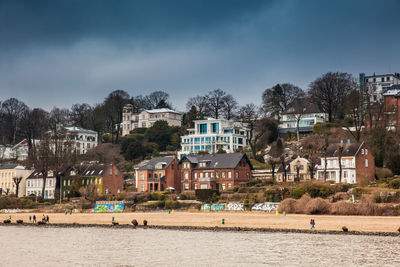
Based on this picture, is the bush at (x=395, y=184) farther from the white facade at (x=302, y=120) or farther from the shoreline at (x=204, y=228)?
the white facade at (x=302, y=120)

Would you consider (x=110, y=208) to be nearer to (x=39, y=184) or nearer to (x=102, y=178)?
(x=102, y=178)

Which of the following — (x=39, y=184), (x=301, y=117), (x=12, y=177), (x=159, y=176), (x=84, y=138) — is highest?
(x=301, y=117)

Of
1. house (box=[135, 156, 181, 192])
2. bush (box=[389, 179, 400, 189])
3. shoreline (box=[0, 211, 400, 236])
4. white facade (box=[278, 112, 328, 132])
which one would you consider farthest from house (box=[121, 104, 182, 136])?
bush (box=[389, 179, 400, 189])

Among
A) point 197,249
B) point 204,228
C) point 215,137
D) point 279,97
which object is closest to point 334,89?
→ point 279,97

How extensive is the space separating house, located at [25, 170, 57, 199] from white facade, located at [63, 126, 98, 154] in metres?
25.8

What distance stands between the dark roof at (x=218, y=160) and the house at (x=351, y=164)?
12867 millimetres

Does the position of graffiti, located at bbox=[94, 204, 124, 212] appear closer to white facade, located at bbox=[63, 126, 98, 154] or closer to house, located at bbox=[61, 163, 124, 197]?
house, located at bbox=[61, 163, 124, 197]

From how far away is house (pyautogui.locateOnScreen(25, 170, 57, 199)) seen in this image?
318 feet

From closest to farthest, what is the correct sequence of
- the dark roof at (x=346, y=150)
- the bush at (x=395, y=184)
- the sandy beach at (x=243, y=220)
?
the sandy beach at (x=243, y=220) → the bush at (x=395, y=184) → the dark roof at (x=346, y=150)

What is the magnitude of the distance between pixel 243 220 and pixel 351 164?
2531cm

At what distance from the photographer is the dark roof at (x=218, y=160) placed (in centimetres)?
8219

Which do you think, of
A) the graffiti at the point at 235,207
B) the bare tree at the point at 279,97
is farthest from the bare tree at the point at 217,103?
the graffiti at the point at 235,207

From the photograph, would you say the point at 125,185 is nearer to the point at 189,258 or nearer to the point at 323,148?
the point at 323,148

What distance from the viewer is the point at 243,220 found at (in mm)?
54625
